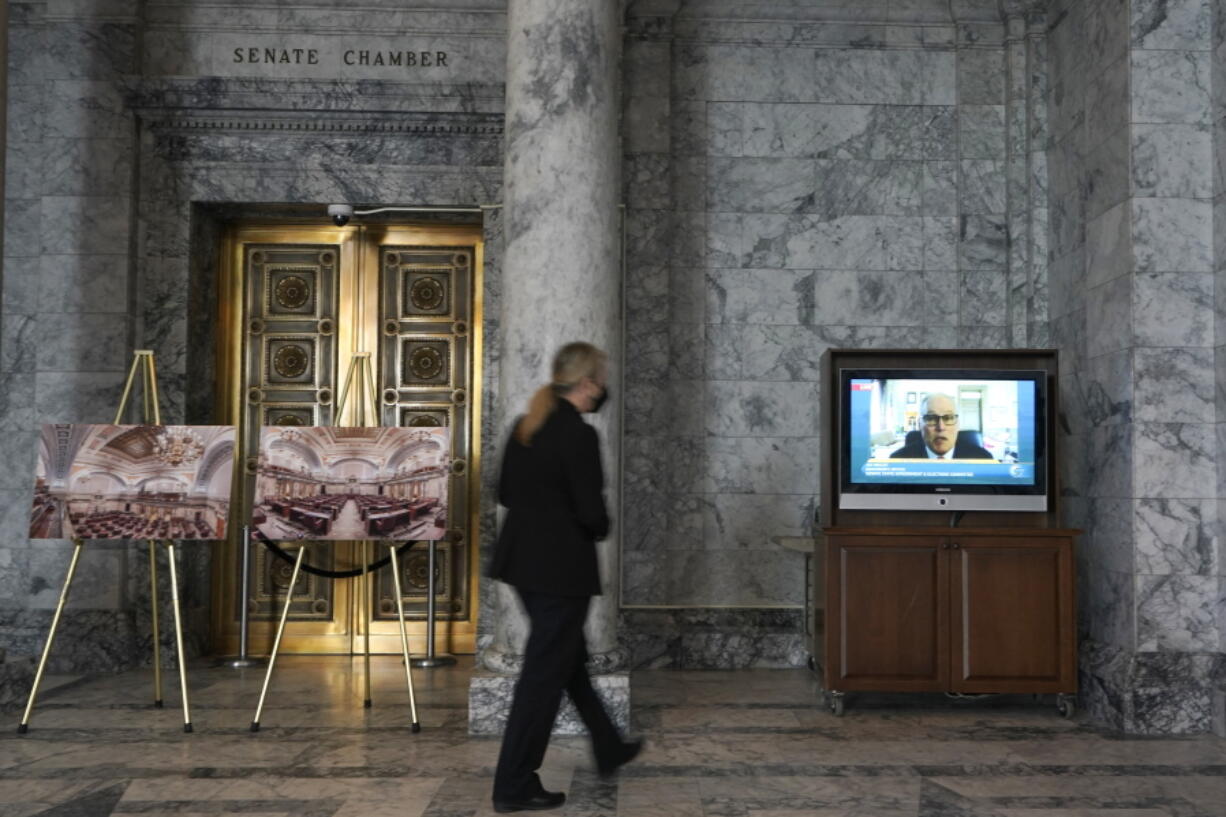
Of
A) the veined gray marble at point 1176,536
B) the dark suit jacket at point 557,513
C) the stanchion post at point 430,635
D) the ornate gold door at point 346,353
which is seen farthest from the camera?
the ornate gold door at point 346,353

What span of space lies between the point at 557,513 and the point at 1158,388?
11.6ft

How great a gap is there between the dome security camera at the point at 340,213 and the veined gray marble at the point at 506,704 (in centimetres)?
343

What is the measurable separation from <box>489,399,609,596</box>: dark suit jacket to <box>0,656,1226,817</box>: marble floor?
0.88m

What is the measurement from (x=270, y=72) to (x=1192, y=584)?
20.3ft

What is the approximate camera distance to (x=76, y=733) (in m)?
5.91

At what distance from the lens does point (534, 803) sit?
4.59 metres

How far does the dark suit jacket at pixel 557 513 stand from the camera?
14.5ft

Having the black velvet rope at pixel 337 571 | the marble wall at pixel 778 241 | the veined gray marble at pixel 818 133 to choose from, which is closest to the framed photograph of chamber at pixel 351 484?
the black velvet rope at pixel 337 571

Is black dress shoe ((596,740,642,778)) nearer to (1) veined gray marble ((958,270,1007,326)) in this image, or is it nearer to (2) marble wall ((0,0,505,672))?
(2) marble wall ((0,0,505,672))

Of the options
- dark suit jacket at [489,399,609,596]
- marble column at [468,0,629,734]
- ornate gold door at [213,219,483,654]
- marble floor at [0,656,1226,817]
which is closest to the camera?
dark suit jacket at [489,399,609,596]

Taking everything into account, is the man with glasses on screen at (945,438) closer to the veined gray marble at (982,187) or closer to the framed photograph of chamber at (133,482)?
the veined gray marble at (982,187)

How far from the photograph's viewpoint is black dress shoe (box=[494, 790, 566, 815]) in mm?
4534

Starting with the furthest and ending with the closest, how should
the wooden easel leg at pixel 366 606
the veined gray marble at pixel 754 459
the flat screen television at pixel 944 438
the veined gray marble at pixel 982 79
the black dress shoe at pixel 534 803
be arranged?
the veined gray marble at pixel 982 79 < the veined gray marble at pixel 754 459 < the flat screen television at pixel 944 438 < the wooden easel leg at pixel 366 606 < the black dress shoe at pixel 534 803

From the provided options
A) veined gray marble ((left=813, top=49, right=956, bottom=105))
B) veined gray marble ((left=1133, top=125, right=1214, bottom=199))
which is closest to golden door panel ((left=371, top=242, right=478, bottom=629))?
veined gray marble ((left=813, top=49, right=956, bottom=105))
